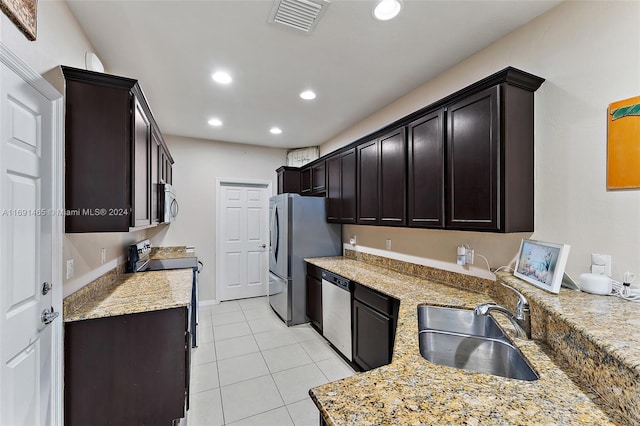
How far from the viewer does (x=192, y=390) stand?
94.6 inches

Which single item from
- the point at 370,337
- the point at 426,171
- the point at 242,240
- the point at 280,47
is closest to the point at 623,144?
the point at 426,171

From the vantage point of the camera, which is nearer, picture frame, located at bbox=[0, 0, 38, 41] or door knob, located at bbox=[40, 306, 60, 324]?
picture frame, located at bbox=[0, 0, 38, 41]

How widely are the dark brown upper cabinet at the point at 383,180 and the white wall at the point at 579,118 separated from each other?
2.85 feet

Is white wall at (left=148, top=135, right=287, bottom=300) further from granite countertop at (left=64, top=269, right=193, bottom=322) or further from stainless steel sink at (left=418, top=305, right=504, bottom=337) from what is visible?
stainless steel sink at (left=418, top=305, right=504, bottom=337)

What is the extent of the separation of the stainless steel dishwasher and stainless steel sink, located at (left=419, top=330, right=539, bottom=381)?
3.74 ft

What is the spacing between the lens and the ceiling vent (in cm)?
170

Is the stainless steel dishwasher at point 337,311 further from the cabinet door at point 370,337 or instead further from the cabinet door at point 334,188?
the cabinet door at point 334,188

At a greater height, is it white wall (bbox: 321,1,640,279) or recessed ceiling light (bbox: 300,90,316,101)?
recessed ceiling light (bbox: 300,90,316,101)

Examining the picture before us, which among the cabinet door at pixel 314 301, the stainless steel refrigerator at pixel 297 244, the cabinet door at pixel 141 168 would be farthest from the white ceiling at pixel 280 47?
the cabinet door at pixel 314 301

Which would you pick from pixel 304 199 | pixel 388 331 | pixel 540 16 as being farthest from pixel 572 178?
pixel 304 199

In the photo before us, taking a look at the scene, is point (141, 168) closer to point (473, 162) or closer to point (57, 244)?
point (57, 244)

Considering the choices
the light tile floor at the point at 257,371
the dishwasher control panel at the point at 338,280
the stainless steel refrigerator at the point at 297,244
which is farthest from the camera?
the stainless steel refrigerator at the point at 297,244

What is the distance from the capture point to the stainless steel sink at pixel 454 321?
172 cm

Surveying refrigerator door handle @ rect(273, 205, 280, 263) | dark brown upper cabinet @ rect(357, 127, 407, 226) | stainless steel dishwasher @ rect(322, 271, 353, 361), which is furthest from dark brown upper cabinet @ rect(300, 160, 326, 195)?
stainless steel dishwasher @ rect(322, 271, 353, 361)
